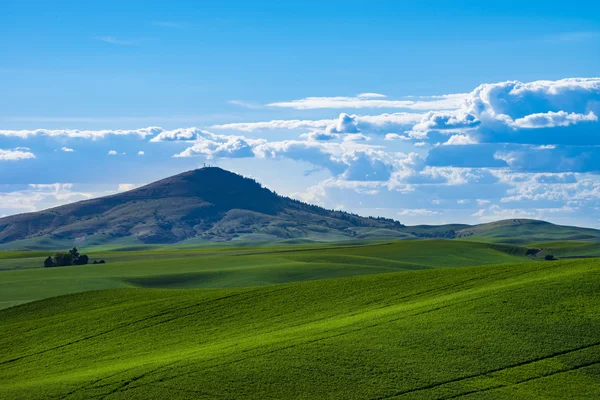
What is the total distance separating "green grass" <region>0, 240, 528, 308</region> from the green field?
111 inches

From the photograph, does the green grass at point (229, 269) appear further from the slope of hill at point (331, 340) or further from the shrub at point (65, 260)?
the slope of hill at point (331, 340)

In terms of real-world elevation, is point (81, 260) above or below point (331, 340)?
above

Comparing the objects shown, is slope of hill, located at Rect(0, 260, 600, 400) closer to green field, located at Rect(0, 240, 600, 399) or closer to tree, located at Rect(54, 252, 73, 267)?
green field, located at Rect(0, 240, 600, 399)

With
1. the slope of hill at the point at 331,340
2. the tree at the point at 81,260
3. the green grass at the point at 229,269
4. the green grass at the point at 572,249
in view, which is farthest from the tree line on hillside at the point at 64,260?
the green grass at the point at 572,249

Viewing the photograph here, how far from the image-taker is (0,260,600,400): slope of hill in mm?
36938

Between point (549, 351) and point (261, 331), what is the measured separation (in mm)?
17560

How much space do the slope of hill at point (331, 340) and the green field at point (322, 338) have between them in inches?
4.0

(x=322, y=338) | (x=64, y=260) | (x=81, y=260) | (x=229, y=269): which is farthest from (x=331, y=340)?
(x=81, y=260)

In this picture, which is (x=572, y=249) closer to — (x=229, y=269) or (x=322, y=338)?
(x=229, y=269)

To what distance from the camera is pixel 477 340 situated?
41906 millimetres

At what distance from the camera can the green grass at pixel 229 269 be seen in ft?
253

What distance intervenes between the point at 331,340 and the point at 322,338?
28.6 inches

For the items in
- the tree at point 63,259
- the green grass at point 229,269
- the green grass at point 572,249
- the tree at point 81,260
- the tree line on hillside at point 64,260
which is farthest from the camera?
the green grass at point 572,249

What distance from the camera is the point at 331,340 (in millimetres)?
43438
